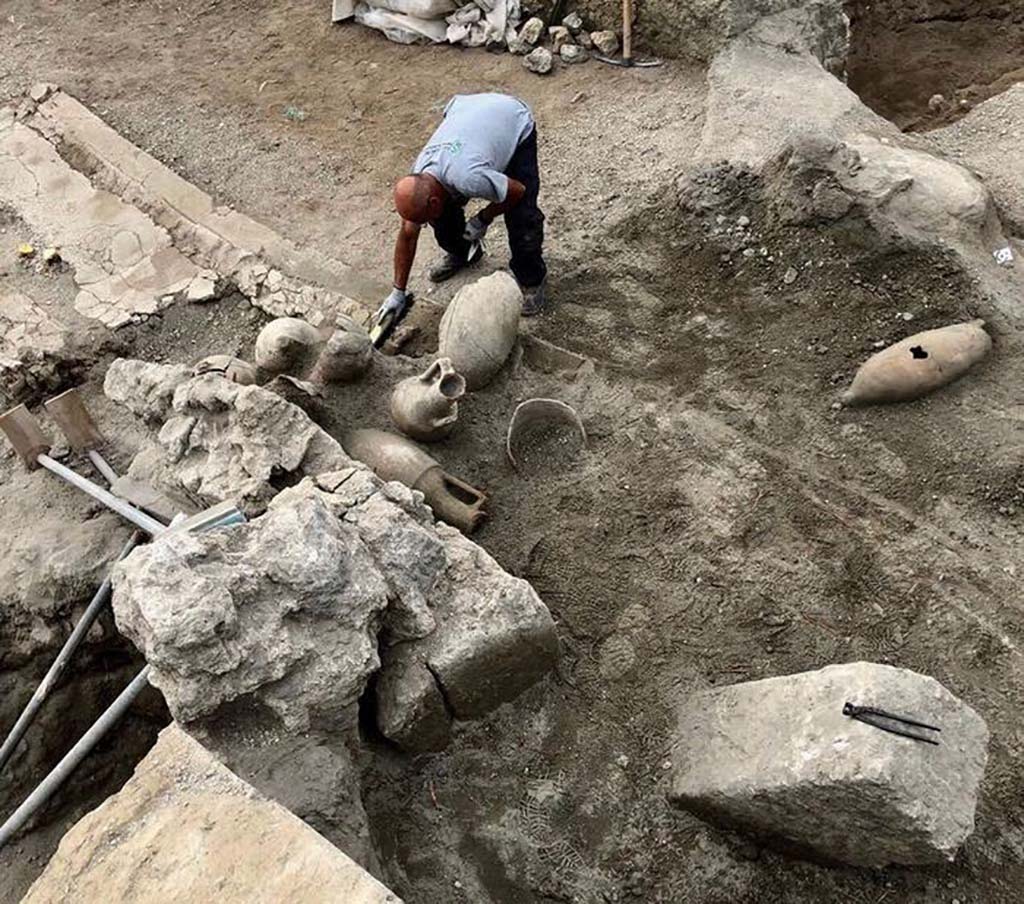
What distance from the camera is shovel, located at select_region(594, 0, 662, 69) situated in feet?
22.9

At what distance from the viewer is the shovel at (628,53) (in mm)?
6988

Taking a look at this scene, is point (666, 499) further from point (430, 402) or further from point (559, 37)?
point (559, 37)

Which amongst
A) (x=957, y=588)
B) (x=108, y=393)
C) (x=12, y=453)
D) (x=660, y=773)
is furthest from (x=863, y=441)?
(x=12, y=453)

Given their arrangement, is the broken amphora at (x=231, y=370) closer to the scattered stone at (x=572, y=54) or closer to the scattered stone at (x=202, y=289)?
the scattered stone at (x=202, y=289)

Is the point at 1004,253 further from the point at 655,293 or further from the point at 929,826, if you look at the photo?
the point at 929,826

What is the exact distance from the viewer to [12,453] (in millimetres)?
5168

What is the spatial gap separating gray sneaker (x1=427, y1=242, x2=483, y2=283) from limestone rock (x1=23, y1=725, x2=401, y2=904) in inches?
137

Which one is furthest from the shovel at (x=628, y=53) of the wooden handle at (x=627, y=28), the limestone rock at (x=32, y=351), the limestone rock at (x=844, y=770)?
the limestone rock at (x=844, y=770)

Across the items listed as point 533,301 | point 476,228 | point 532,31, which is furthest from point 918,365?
point 532,31

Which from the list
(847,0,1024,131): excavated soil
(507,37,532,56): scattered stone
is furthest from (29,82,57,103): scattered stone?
(847,0,1024,131): excavated soil

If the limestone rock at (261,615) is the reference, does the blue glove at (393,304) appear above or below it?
below

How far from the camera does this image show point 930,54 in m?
7.80

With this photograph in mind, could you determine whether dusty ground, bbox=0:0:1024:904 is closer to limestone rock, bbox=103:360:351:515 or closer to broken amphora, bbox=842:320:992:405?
broken amphora, bbox=842:320:992:405

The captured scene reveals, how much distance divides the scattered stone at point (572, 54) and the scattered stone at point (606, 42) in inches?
4.7
